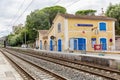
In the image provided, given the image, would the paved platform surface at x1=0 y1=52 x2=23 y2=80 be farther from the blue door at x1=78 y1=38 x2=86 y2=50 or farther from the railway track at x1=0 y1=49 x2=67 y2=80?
the blue door at x1=78 y1=38 x2=86 y2=50

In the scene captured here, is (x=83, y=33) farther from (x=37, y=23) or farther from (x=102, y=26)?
(x=37, y=23)

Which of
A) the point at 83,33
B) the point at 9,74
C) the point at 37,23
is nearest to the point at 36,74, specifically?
the point at 9,74

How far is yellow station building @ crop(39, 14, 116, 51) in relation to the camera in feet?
135

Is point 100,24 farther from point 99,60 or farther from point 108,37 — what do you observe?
point 99,60

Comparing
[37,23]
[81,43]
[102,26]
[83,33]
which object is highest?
[37,23]

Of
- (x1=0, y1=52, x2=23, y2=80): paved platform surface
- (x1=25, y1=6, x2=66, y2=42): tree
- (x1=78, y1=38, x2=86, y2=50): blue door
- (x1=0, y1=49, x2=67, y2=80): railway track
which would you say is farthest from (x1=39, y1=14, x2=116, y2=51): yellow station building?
(x1=25, y1=6, x2=66, y2=42): tree

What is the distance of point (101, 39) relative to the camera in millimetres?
42812

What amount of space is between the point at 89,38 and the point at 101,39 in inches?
86.4

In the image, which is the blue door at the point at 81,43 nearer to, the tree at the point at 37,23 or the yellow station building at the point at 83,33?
the yellow station building at the point at 83,33

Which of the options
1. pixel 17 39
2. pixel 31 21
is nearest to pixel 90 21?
pixel 31 21

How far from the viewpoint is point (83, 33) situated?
41781 millimetres

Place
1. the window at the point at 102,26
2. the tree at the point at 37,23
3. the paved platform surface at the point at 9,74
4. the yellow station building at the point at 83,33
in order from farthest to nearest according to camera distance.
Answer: the tree at the point at 37,23, the window at the point at 102,26, the yellow station building at the point at 83,33, the paved platform surface at the point at 9,74

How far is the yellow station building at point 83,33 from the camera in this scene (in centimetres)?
4100

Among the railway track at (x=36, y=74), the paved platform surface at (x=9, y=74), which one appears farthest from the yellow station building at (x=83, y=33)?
the paved platform surface at (x=9, y=74)
